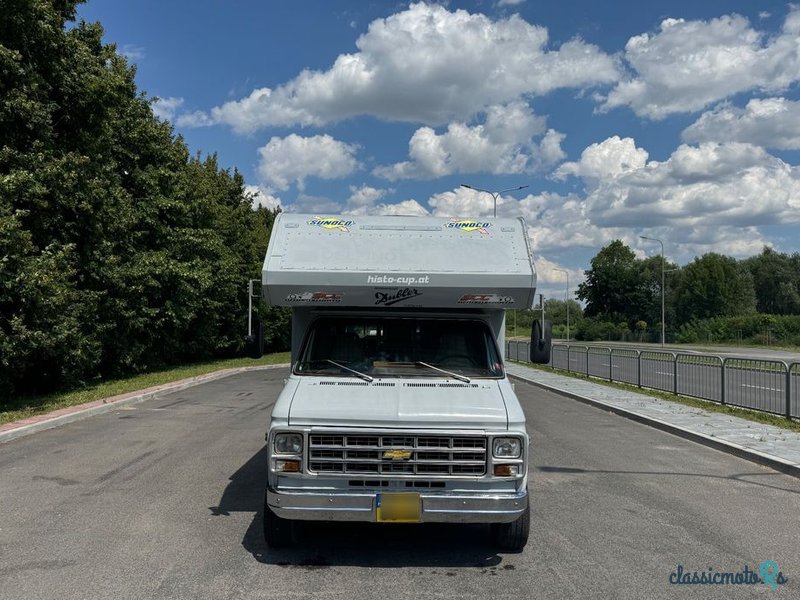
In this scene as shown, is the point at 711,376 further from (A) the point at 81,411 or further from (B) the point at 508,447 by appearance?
(A) the point at 81,411

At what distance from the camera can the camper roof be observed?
607 cm

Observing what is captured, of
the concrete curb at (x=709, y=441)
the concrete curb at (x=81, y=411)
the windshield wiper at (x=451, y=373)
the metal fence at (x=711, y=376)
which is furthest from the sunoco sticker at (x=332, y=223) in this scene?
the metal fence at (x=711, y=376)

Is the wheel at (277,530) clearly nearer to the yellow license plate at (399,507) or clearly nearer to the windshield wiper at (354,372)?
the yellow license plate at (399,507)

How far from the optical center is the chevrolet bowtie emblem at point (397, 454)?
491 centimetres

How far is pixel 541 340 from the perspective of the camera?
6.76 meters

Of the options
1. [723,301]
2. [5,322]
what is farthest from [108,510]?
[723,301]

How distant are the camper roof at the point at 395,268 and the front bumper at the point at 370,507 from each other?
194 centimetres

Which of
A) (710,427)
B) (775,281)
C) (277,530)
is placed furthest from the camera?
(775,281)

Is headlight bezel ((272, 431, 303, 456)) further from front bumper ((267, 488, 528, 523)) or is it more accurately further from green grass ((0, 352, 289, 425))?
green grass ((0, 352, 289, 425))

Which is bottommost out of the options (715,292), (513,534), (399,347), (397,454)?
(513,534)

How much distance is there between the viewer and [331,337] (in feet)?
20.8

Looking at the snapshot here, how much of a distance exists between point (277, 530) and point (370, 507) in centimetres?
91

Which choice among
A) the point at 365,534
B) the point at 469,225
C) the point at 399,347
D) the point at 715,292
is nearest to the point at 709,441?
the point at 469,225

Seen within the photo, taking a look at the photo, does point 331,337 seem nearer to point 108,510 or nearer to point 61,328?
point 108,510
